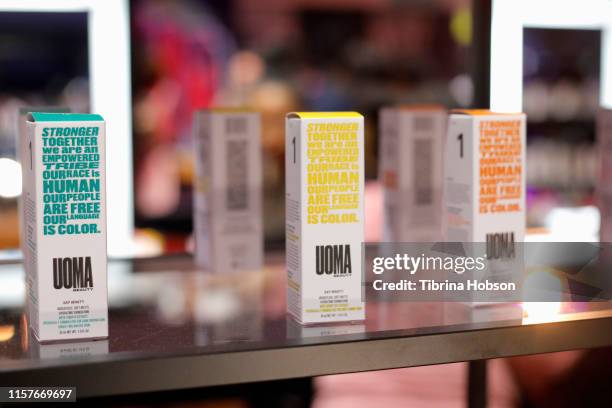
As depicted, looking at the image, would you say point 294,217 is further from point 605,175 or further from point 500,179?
point 605,175

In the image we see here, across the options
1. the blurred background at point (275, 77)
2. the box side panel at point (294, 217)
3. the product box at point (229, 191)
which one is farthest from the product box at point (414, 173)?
the blurred background at point (275, 77)

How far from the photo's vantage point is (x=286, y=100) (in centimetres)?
338

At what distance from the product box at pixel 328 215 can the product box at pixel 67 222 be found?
23 centimetres

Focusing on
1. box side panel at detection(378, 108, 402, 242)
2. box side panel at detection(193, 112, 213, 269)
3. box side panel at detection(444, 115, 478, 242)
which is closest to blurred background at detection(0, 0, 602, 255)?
box side panel at detection(378, 108, 402, 242)

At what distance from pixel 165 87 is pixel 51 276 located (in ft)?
8.25

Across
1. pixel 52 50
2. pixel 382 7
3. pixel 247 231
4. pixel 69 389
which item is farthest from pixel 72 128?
pixel 382 7

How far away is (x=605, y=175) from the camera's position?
1.23 metres

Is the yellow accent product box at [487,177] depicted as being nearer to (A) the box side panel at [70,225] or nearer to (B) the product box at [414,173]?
(B) the product box at [414,173]

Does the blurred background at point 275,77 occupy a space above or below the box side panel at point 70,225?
above

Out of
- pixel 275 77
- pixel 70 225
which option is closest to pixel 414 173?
pixel 70 225

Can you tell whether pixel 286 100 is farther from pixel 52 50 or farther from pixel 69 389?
pixel 69 389

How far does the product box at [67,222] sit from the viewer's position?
83cm

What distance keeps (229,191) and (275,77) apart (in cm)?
218

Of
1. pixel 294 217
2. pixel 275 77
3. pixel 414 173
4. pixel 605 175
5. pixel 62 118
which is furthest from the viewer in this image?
pixel 275 77
